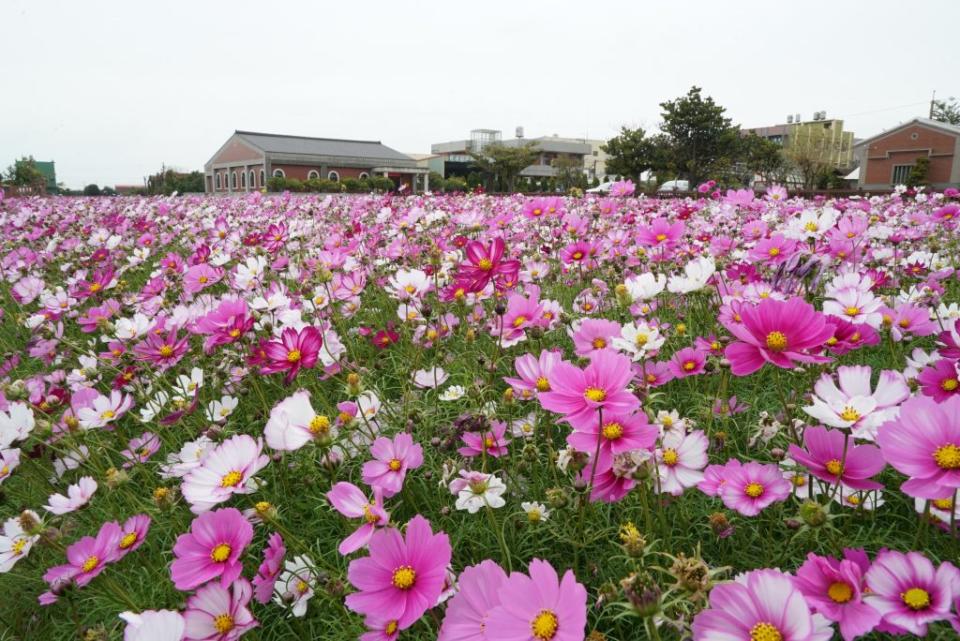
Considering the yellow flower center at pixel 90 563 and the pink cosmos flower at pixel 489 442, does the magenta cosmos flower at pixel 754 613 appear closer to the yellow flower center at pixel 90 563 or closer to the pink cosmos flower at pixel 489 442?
the pink cosmos flower at pixel 489 442

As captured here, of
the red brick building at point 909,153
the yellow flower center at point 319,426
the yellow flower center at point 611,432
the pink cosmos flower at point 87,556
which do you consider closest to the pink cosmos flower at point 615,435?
the yellow flower center at point 611,432

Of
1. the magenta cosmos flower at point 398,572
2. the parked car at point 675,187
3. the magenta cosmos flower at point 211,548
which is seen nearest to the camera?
the magenta cosmos flower at point 398,572

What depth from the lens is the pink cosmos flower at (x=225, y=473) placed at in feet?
2.71

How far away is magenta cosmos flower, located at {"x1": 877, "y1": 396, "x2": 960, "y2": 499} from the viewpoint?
1.88 ft

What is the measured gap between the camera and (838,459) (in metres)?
0.75

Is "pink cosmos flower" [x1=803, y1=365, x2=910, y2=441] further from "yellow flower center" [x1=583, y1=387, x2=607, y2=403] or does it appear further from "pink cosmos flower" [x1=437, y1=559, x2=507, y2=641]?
"pink cosmos flower" [x1=437, y1=559, x2=507, y2=641]

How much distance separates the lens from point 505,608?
537 mm

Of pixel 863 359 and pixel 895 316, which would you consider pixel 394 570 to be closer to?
pixel 895 316

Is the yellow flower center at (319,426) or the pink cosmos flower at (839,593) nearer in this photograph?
the pink cosmos flower at (839,593)

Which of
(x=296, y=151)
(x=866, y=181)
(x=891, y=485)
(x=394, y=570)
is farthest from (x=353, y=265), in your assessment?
(x=296, y=151)

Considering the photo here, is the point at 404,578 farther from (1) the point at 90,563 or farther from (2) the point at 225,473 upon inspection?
(1) the point at 90,563

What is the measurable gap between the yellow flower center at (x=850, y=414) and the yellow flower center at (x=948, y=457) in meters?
0.10

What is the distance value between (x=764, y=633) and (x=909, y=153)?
3233 cm


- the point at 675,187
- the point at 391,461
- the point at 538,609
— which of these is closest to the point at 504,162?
the point at 675,187
